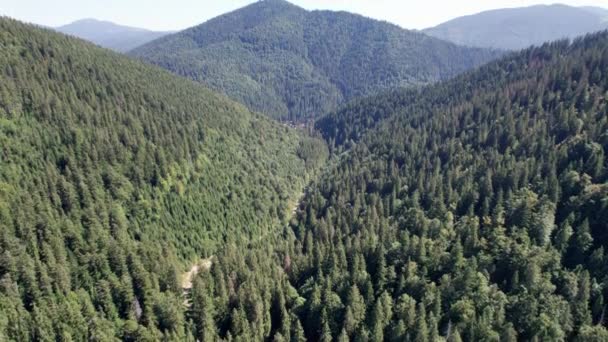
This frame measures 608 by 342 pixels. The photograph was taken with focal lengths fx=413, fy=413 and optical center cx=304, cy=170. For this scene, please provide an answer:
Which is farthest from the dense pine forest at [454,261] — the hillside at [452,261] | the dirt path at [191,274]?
the dirt path at [191,274]

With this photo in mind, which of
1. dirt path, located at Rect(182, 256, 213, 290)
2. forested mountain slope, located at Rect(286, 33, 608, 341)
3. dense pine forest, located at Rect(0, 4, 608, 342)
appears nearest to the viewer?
forested mountain slope, located at Rect(286, 33, 608, 341)

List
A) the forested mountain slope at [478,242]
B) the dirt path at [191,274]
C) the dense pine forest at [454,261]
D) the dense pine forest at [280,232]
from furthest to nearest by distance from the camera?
the dirt path at [191,274] < the dense pine forest at [280,232] < the dense pine forest at [454,261] < the forested mountain slope at [478,242]

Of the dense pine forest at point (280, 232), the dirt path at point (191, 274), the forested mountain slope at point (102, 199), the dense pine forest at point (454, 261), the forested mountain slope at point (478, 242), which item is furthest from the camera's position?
the dirt path at point (191, 274)

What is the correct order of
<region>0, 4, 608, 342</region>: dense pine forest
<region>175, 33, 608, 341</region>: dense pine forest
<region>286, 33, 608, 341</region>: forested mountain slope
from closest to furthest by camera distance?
<region>286, 33, 608, 341</region>: forested mountain slope < <region>175, 33, 608, 341</region>: dense pine forest < <region>0, 4, 608, 342</region>: dense pine forest

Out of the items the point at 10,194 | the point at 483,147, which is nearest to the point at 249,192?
the point at 10,194

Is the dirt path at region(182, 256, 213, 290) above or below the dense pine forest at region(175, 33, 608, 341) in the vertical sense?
below

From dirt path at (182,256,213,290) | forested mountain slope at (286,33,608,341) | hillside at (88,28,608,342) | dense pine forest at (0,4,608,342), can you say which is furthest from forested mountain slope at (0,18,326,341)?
forested mountain slope at (286,33,608,341)

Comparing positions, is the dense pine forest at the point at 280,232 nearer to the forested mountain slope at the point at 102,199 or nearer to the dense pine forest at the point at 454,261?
the dense pine forest at the point at 454,261

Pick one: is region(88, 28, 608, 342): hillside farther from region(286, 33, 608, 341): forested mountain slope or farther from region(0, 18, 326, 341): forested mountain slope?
region(0, 18, 326, 341): forested mountain slope

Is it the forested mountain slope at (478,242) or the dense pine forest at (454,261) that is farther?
the dense pine forest at (454,261)
